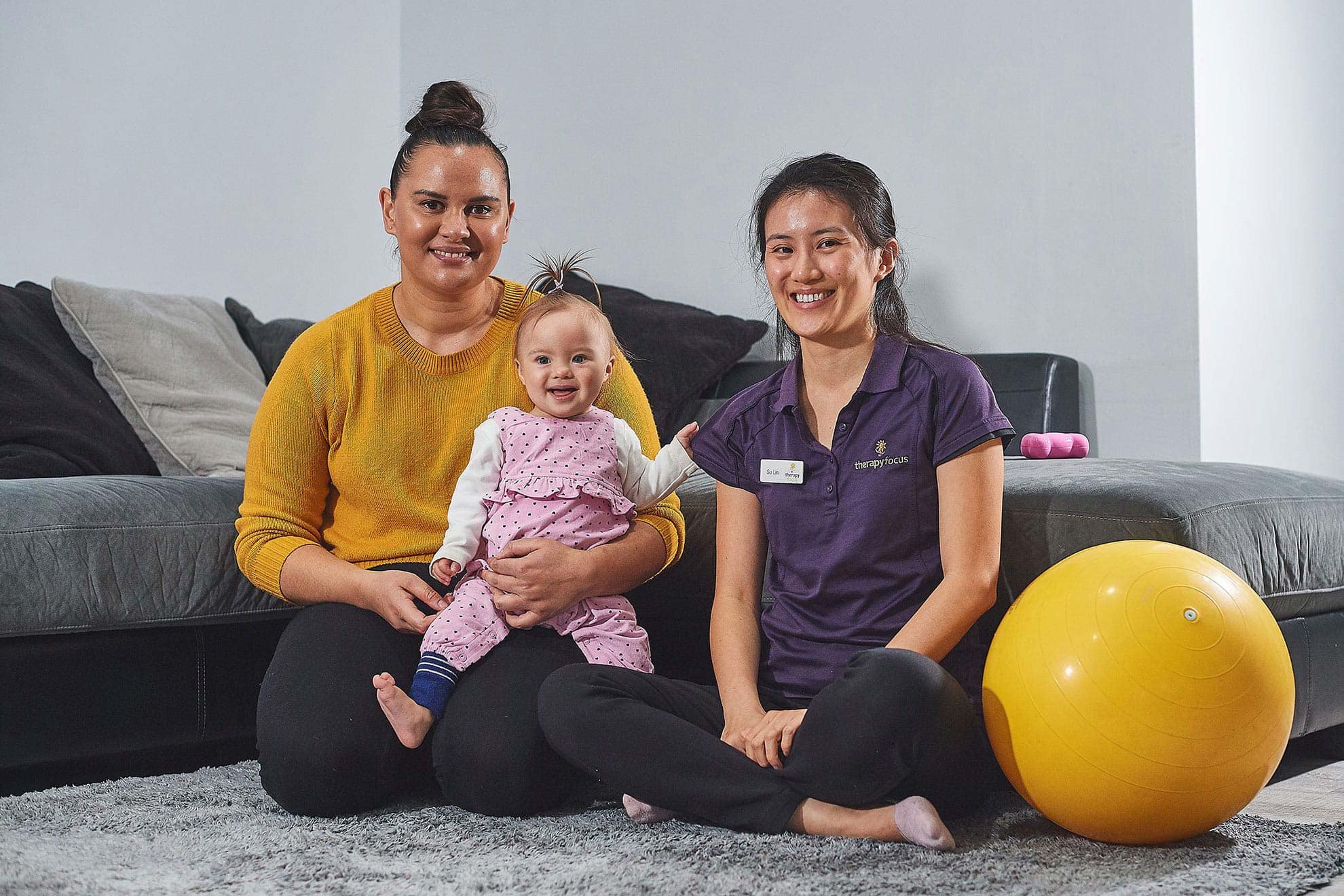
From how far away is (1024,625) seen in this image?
131 cm

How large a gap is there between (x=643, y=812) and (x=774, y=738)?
178 millimetres

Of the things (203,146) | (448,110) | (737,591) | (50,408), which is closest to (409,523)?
(737,591)

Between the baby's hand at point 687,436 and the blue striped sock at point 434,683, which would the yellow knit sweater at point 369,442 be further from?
the blue striped sock at point 434,683

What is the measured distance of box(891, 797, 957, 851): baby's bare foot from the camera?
123cm

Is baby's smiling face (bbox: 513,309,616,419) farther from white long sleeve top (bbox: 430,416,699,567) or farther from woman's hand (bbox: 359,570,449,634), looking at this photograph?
woman's hand (bbox: 359,570,449,634)

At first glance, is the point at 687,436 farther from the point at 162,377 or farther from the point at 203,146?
the point at 203,146

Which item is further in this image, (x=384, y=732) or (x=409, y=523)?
(x=409, y=523)

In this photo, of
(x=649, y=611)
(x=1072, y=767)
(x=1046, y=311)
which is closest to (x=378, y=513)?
(x=649, y=611)

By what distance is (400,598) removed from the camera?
4.92 feet

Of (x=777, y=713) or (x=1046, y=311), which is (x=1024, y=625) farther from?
(x=1046, y=311)

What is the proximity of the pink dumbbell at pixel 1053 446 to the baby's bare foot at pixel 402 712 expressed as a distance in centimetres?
114

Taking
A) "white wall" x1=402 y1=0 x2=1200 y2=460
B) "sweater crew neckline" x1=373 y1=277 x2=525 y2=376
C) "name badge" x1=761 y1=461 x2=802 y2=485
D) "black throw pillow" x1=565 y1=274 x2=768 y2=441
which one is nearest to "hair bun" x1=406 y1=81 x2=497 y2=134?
"sweater crew neckline" x1=373 y1=277 x2=525 y2=376

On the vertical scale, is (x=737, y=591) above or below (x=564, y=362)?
below

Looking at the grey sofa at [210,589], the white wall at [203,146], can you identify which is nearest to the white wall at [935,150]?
the white wall at [203,146]
